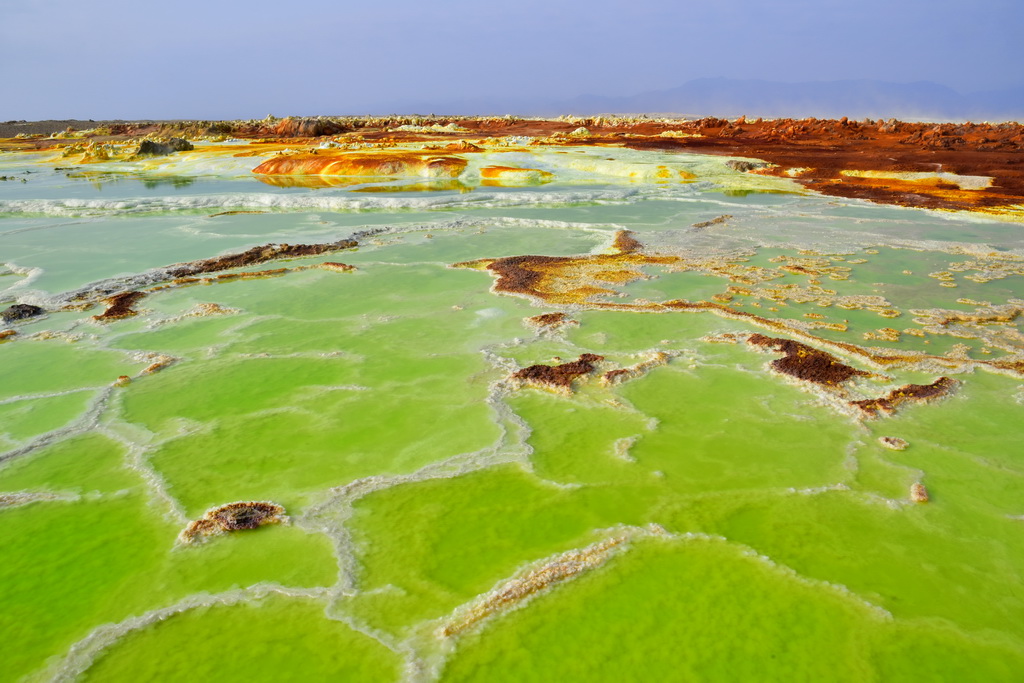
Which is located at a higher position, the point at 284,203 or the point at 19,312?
the point at 284,203

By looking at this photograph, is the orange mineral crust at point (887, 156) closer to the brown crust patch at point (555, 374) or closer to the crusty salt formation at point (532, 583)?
the brown crust patch at point (555, 374)

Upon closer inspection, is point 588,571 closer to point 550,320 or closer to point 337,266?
point 550,320

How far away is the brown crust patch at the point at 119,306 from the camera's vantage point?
29.7 ft

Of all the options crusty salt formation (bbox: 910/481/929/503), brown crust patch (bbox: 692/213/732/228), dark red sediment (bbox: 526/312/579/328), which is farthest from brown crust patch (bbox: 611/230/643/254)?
crusty salt formation (bbox: 910/481/929/503)

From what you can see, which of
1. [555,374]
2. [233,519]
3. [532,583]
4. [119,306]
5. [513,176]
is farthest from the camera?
[513,176]

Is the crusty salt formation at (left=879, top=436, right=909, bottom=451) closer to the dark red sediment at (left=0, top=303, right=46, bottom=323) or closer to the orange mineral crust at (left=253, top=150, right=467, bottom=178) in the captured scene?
the dark red sediment at (left=0, top=303, right=46, bottom=323)

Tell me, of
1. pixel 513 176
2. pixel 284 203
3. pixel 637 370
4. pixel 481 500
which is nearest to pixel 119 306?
pixel 481 500

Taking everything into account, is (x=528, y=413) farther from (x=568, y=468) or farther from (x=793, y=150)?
(x=793, y=150)

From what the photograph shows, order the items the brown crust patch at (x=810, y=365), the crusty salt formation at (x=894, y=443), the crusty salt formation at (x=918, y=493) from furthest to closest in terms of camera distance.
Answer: the brown crust patch at (x=810, y=365) → the crusty salt formation at (x=894, y=443) → the crusty salt formation at (x=918, y=493)

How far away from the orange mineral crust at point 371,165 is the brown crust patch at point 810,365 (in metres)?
19.5

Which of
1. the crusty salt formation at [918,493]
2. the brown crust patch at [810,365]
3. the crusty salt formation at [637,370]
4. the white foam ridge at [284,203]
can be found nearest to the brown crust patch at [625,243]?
the white foam ridge at [284,203]

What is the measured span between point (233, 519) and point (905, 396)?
6.38m

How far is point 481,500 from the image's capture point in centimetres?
484

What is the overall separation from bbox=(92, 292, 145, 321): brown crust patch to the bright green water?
0.80ft
